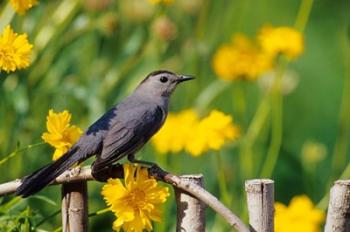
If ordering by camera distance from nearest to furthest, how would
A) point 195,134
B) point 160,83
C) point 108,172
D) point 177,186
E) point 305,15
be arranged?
1. point 177,186
2. point 108,172
3. point 160,83
4. point 195,134
5. point 305,15

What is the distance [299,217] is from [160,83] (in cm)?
73

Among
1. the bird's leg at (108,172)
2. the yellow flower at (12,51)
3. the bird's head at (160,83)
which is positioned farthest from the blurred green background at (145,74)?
the yellow flower at (12,51)

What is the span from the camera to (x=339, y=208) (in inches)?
101

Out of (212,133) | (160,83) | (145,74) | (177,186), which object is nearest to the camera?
(177,186)

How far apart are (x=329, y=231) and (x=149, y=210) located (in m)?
0.42

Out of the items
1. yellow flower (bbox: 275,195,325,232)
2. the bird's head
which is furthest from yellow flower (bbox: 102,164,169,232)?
yellow flower (bbox: 275,195,325,232)

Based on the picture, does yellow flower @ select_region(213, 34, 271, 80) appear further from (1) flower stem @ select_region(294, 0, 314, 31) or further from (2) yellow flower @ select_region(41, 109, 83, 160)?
(2) yellow flower @ select_region(41, 109, 83, 160)

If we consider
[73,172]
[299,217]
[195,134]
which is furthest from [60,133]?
[299,217]

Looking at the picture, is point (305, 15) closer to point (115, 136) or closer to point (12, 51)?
point (115, 136)

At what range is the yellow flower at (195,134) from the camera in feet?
11.5

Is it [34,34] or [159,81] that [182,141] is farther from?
[34,34]

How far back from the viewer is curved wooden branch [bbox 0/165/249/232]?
2414mm

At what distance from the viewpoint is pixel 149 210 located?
98.3 inches

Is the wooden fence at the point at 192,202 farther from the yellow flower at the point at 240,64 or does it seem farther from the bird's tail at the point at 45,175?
the yellow flower at the point at 240,64
